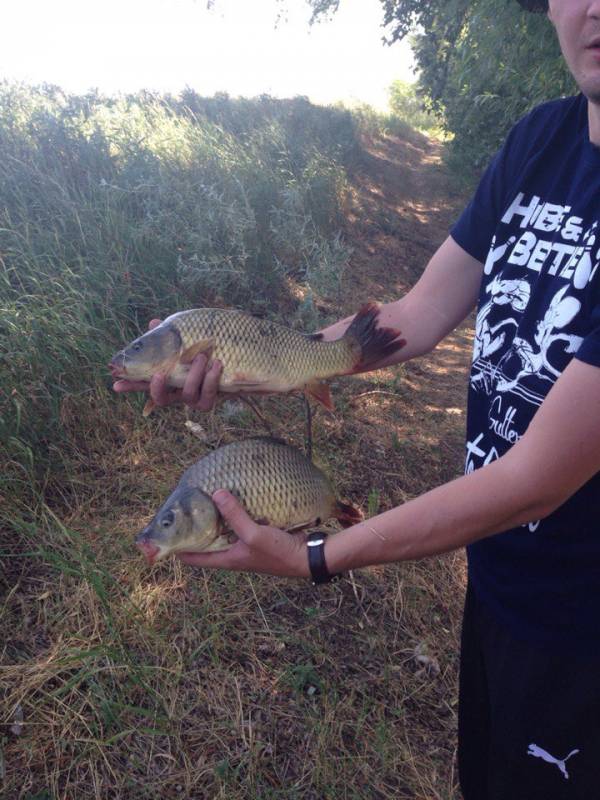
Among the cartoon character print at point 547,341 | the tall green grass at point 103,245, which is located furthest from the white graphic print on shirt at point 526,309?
the tall green grass at point 103,245

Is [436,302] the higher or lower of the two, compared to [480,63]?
lower

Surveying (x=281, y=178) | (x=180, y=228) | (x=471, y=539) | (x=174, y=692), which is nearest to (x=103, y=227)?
(x=180, y=228)

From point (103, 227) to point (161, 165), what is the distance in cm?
118

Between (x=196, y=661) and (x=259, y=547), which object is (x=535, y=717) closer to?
(x=259, y=547)

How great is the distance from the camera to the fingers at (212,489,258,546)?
1287 mm

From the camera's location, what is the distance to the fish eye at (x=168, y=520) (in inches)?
53.5

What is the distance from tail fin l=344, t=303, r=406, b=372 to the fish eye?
2.30ft

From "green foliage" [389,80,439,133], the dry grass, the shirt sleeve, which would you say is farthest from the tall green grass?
"green foliage" [389,80,439,133]

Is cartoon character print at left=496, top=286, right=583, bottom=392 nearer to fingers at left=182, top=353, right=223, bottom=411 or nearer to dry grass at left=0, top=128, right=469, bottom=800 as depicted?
fingers at left=182, top=353, right=223, bottom=411

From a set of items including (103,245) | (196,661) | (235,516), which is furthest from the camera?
(103,245)

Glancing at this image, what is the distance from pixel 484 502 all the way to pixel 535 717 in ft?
2.14

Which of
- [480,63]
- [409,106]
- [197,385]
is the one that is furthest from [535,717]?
[409,106]

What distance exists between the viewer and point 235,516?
4.32 feet

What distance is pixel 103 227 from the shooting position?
4168mm
